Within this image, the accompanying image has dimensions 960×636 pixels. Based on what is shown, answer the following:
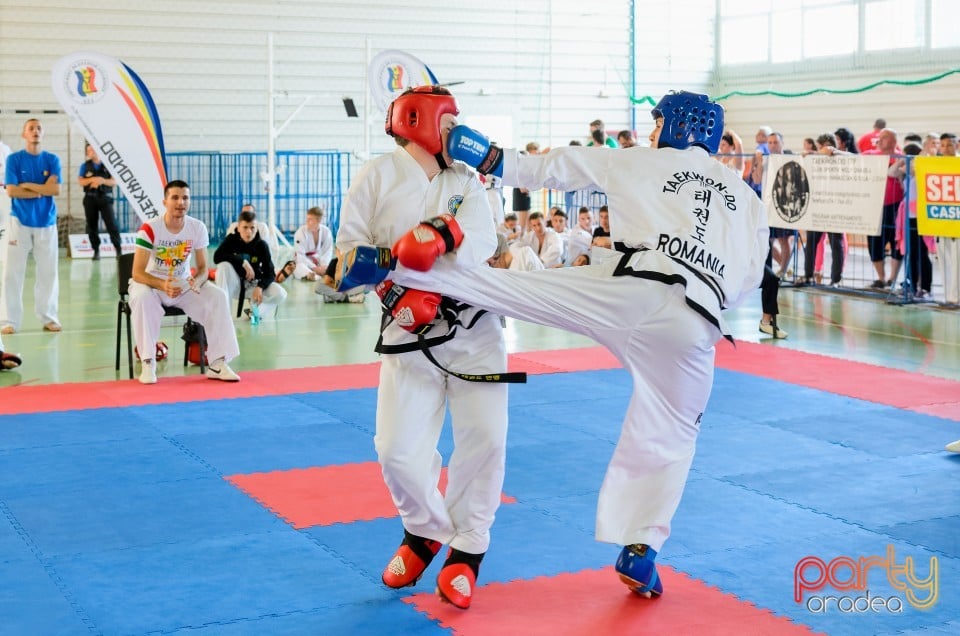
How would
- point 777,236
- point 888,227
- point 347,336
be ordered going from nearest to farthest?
point 347,336 < point 888,227 < point 777,236

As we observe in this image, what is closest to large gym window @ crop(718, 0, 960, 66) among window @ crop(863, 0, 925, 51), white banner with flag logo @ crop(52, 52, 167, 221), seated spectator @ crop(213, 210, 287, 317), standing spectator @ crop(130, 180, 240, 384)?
window @ crop(863, 0, 925, 51)

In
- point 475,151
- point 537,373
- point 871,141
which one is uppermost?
point 871,141

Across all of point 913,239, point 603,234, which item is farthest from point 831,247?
point 603,234

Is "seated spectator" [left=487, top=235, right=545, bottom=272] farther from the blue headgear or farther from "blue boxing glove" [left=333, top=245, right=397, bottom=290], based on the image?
"blue boxing glove" [left=333, top=245, right=397, bottom=290]

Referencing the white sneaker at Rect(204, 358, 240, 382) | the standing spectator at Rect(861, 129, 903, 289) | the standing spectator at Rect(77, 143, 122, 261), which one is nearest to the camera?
the white sneaker at Rect(204, 358, 240, 382)

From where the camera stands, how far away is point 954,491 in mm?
5250

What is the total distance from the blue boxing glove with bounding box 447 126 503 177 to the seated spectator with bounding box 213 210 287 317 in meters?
6.62

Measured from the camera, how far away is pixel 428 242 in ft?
11.4

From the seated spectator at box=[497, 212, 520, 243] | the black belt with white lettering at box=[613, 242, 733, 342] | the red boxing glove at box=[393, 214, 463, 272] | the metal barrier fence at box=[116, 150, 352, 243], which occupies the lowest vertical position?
the black belt with white lettering at box=[613, 242, 733, 342]

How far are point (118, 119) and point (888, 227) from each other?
26.3ft

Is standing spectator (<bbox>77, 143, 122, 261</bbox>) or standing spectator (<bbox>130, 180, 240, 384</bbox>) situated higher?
standing spectator (<bbox>77, 143, 122, 261</bbox>)

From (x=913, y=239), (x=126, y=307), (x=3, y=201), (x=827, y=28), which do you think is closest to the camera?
(x=126, y=307)

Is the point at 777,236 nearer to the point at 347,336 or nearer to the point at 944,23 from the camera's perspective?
the point at 944,23

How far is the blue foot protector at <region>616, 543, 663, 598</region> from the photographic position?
385 cm
